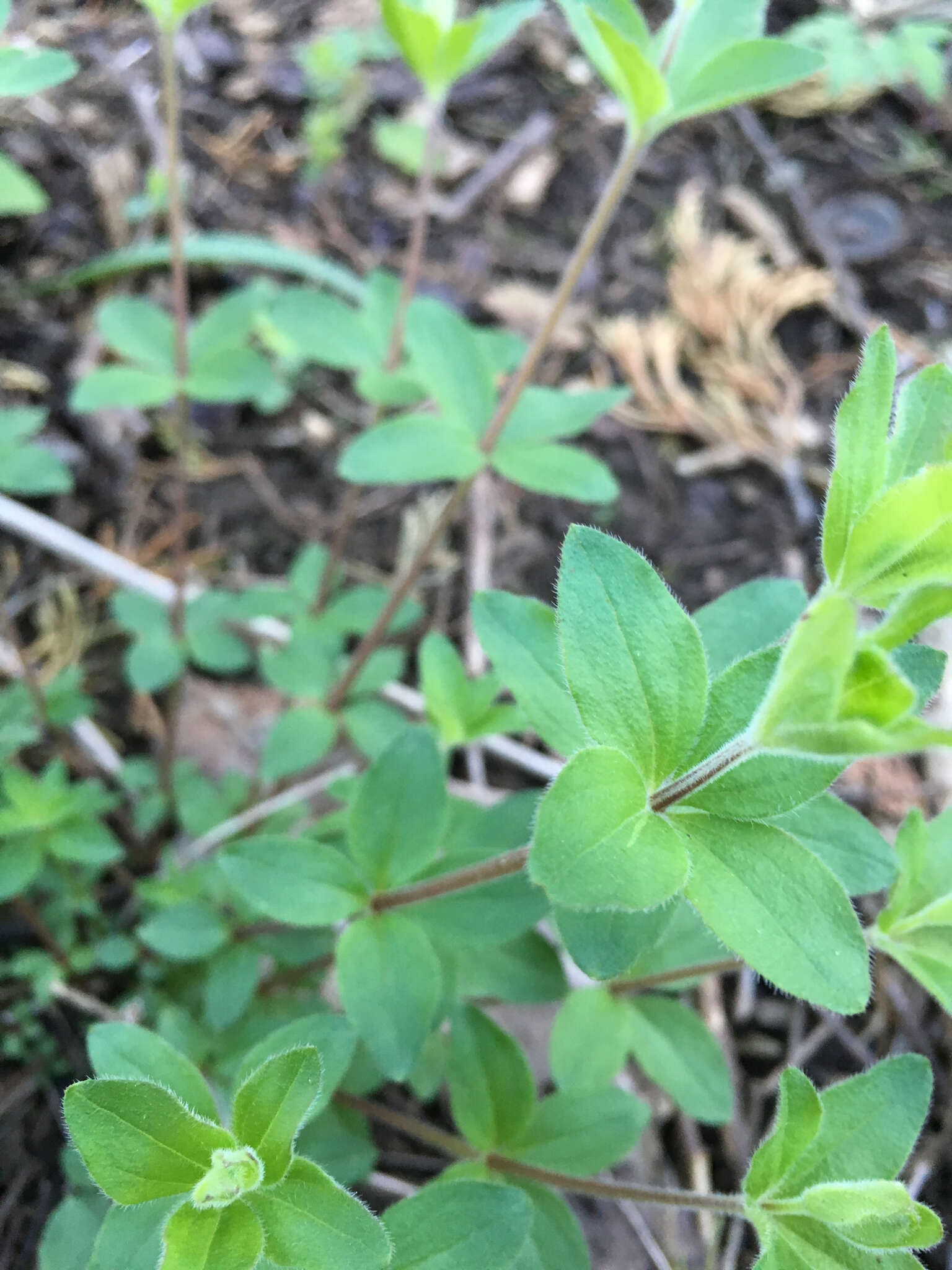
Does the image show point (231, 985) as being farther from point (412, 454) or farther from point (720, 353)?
point (720, 353)

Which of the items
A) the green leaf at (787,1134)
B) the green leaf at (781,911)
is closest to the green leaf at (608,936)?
the green leaf at (781,911)

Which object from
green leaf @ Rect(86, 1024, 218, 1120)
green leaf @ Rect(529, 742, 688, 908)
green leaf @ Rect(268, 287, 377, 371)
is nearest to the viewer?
green leaf @ Rect(529, 742, 688, 908)

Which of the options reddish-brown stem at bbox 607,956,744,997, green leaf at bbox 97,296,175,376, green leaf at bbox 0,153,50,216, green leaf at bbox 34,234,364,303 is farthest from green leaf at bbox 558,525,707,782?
green leaf at bbox 34,234,364,303

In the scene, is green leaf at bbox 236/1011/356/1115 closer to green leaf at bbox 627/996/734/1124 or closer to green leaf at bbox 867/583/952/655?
green leaf at bbox 627/996/734/1124

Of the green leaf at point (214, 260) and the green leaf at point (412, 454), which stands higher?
the green leaf at point (214, 260)

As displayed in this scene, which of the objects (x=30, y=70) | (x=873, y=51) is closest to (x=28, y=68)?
(x=30, y=70)

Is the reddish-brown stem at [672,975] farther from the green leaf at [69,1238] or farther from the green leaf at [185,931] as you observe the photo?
the green leaf at [69,1238]

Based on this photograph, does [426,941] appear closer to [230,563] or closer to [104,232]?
[230,563]
